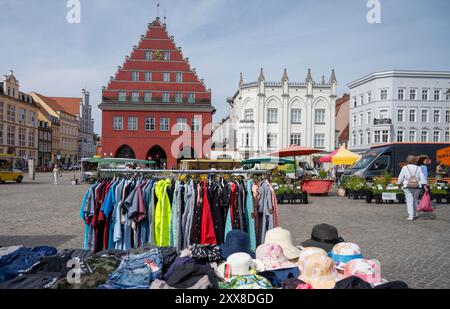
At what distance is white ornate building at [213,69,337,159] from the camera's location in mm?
44688

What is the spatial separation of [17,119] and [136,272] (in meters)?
56.2

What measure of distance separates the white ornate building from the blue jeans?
135 ft

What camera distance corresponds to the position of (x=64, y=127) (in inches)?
2945

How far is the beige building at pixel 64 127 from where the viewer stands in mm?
70375

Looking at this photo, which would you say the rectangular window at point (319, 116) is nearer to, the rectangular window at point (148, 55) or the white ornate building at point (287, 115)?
the white ornate building at point (287, 115)

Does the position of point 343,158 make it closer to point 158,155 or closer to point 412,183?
point 412,183

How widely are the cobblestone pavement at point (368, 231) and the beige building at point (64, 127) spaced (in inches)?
2566

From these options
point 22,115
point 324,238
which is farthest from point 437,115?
point 22,115

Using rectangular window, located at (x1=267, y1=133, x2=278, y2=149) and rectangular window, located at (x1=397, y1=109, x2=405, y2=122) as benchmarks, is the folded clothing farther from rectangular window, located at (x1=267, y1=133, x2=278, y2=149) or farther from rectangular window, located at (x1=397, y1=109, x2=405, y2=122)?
rectangular window, located at (x1=397, y1=109, x2=405, y2=122)

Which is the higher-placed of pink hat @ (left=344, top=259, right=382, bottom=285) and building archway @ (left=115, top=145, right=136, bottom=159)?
building archway @ (left=115, top=145, right=136, bottom=159)

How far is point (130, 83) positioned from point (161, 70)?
3833mm

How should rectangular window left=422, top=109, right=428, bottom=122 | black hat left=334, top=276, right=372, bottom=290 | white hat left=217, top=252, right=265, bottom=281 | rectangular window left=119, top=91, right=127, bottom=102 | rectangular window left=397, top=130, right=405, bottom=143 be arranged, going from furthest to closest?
rectangular window left=397, top=130, right=405, bottom=143, rectangular window left=422, top=109, right=428, bottom=122, rectangular window left=119, top=91, right=127, bottom=102, white hat left=217, top=252, right=265, bottom=281, black hat left=334, top=276, right=372, bottom=290

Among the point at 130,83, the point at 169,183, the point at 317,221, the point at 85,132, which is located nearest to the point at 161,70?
the point at 130,83

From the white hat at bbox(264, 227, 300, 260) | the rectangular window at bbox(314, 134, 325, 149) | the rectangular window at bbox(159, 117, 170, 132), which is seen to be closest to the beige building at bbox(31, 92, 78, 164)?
the rectangular window at bbox(159, 117, 170, 132)
